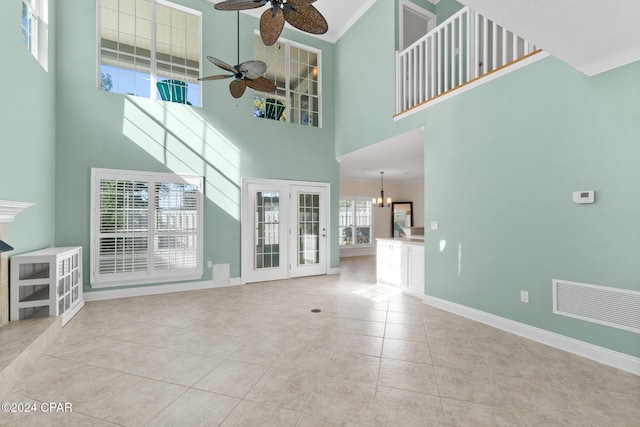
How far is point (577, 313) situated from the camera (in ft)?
8.66

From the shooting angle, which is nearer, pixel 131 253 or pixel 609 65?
pixel 609 65

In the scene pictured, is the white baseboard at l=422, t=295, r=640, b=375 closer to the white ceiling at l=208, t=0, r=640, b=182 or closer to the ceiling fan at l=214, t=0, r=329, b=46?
the white ceiling at l=208, t=0, r=640, b=182

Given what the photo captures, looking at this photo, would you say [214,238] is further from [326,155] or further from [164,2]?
[164,2]

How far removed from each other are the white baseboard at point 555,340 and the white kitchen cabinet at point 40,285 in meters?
4.74

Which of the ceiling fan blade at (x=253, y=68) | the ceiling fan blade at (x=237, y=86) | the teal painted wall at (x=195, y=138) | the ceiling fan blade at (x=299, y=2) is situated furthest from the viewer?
the teal painted wall at (x=195, y=138)

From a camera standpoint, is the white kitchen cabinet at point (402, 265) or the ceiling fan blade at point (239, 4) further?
the white kitchen cabinet at point (402, 265)

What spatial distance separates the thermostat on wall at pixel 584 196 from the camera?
2.53m

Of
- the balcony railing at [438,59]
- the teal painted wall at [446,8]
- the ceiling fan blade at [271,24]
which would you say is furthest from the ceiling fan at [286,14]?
the teal painted wall at [446,8]

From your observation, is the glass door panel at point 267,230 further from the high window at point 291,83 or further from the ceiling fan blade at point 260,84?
the ceiling fan blade at point 260,84

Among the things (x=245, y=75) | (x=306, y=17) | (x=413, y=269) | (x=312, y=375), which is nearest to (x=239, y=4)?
(x=306, y=17)

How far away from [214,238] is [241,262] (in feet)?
2.23

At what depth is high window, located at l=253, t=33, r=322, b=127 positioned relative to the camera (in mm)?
5934

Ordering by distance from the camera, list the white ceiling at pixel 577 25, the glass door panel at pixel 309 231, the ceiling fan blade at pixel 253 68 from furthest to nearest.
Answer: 1. the glass door panel at pixel 309 231
2. the ceiling fan blade at pixel 253 68
3. the white ceiling at pixel 577 25

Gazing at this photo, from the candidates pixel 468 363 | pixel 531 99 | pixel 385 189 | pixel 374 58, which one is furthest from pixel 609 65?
pixel 385 189
